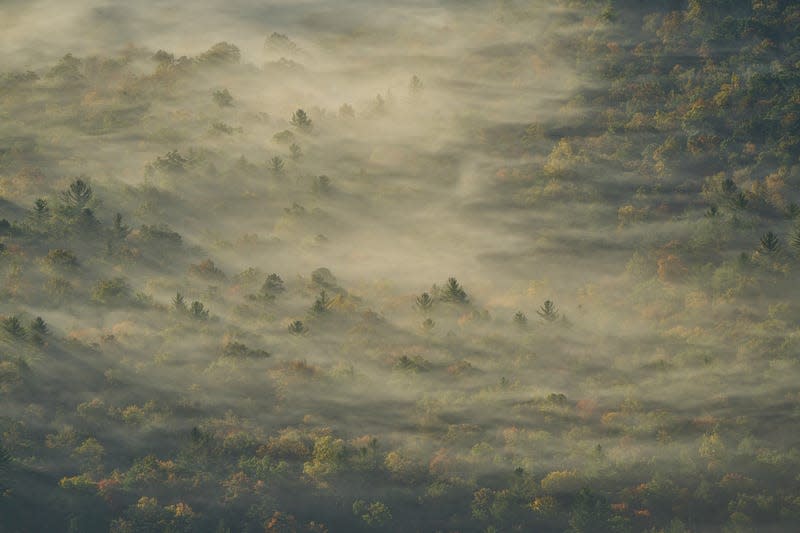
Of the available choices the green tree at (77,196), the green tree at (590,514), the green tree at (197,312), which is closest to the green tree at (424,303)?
the green tree at (197,312)

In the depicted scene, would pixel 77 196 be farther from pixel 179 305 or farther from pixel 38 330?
pixel 38 330

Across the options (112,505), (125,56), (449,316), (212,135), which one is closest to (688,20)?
(449,316)

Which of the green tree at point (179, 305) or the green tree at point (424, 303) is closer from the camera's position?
the green tree at point (179, 305)

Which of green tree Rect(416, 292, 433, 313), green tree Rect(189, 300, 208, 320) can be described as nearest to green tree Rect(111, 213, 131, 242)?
green tree Rect(189, 300, 208, 320)

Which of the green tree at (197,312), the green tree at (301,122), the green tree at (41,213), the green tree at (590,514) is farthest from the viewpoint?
the green tree at (301,122)

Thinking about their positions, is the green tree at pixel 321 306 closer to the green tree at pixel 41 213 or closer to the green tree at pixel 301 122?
the green tree at pixel 41 213

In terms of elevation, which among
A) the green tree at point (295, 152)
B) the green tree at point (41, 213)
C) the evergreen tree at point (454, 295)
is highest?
the green tree at point (295, 152)

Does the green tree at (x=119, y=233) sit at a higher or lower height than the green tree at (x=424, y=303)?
higher

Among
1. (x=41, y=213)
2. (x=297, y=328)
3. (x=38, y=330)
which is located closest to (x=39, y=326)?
(x=38, y=330)
